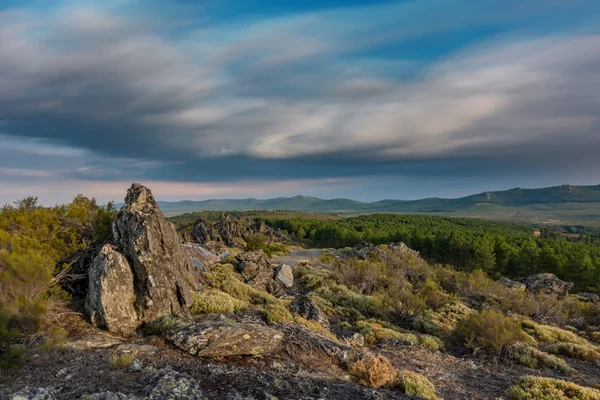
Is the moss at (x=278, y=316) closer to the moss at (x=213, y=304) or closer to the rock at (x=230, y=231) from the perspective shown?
the moss at (x=213, y=304)

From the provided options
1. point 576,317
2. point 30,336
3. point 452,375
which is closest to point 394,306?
point 452,375

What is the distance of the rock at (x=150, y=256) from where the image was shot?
1226 cm

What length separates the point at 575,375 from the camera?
14.6 m

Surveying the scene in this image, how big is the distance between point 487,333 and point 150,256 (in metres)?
15.9

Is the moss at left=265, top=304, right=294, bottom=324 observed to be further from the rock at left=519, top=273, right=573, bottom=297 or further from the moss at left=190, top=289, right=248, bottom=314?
the rock at left=519, top=273, right=573, bottom=297

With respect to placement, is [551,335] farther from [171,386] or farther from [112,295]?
[112,295]

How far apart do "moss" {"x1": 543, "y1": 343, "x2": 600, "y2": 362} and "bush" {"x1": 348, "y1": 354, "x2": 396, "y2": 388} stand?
12940 mm

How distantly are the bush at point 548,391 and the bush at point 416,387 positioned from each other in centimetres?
330

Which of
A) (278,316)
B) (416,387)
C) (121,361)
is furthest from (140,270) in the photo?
(416,387)

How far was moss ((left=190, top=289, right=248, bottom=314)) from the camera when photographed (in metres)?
14.3

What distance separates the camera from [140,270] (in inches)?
487

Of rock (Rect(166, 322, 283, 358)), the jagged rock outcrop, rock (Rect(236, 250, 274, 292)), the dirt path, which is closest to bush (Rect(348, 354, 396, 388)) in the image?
rock (Rect(166, 322, 283, 358))

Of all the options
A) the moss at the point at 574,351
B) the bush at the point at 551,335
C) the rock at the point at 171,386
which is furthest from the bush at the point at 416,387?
the bush at the point at 551,335

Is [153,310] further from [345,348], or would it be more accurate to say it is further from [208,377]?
[345,348]
